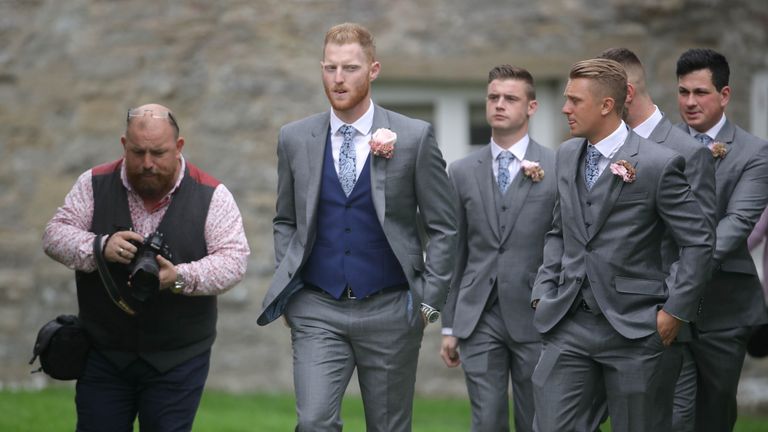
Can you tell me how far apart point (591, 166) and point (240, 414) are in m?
4.56

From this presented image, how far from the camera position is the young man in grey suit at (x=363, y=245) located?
6.03 meters

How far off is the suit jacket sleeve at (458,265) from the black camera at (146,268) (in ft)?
5.94

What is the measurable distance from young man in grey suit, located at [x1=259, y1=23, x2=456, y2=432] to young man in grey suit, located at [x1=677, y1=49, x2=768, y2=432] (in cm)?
165

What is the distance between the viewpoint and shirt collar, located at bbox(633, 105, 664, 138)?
662 cm

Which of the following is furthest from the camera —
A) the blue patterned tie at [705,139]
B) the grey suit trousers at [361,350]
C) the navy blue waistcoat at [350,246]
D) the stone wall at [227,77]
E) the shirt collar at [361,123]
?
the stone wall at [227,77]

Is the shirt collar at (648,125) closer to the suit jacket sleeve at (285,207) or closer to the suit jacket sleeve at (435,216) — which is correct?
the suit jacket sleeve at (435,216)

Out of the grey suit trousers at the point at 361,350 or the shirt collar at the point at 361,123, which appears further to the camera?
the shirt collar at the point at 361,123

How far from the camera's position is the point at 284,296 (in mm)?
6105

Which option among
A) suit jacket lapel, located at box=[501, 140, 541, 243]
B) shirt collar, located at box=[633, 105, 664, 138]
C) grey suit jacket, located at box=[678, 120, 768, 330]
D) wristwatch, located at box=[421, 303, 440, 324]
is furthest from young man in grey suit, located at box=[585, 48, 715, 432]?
wristwatch, located at box=[421, 303, 440, 324]

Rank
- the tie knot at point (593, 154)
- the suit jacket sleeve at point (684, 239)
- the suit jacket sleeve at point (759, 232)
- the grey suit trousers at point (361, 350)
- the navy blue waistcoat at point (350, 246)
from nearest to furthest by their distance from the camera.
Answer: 1. the suit jacket sleeve at point (684, 239)
2. the tie knot at point (593, 154)
3. the grey suit trousers at point (361, 350)
4. the navy blue waistcoat at point (350, 246)
5. the suit jacket sleeve at point (759, 232)

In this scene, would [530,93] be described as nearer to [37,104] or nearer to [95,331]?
[95,331]

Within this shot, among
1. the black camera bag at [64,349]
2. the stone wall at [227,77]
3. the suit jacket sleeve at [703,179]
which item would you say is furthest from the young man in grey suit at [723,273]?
the stone wall at [227,77]

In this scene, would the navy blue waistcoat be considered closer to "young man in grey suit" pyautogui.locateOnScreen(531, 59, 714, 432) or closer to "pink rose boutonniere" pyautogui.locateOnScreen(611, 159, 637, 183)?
"young man in grey suit" pyautogui.locateOnScreen(531, 59, 714, 432)

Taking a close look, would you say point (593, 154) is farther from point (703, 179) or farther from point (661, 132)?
point (661, 132)
